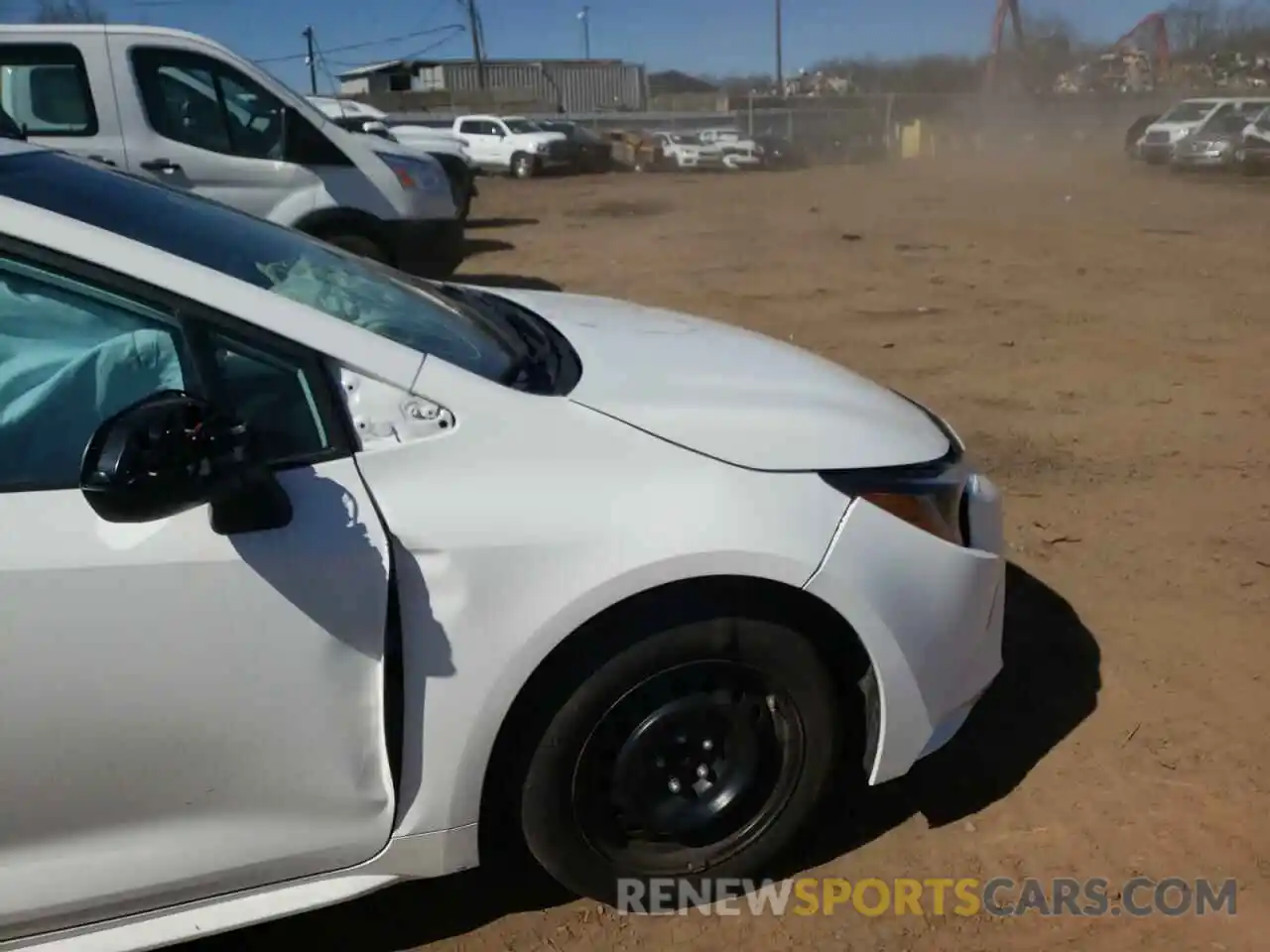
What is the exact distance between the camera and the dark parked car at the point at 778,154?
3547 cm

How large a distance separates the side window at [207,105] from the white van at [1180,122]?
22.8 m

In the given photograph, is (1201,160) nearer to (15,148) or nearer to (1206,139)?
(1206,139)

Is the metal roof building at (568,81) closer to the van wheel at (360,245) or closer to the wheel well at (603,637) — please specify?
the van wheel at (360,245)

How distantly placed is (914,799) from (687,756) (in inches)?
32.3

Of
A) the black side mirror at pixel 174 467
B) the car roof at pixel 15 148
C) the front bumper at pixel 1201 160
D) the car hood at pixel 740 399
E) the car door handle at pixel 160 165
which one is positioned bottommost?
the front bumper at pixel 1201 160

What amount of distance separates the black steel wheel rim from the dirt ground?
211mm

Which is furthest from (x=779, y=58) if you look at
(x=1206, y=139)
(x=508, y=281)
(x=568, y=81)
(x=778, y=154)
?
(x=508, y=281)

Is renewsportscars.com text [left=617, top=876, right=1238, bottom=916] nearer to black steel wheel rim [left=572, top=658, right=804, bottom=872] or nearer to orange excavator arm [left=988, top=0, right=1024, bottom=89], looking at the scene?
black steel wheel rim [left=572, top=658, right=804, bottom=872]

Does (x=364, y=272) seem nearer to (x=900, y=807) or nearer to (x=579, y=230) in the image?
(x=900, y=807)

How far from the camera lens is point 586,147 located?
32.5 metres

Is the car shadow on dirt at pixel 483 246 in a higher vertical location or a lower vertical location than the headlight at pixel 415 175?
lower

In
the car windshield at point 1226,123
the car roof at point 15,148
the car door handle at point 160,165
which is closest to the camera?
the car roof at point 15,148

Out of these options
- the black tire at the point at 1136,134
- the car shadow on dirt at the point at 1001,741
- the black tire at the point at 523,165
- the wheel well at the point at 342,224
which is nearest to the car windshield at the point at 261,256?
the car shadow on dirt at the point at 1001,741

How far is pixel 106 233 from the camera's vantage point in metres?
2.03
